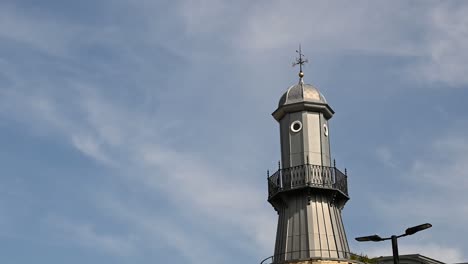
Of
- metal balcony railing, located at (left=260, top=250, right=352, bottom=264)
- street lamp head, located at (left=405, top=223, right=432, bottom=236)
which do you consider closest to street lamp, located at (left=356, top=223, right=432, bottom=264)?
street lamp head, located at (left=405, top=223, right=432, bottom=236)

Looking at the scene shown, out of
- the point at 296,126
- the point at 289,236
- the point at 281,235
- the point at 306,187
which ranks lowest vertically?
the point at 289,236

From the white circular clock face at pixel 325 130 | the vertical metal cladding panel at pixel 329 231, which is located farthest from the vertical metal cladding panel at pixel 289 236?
the white circular clock face at pixel 325 130

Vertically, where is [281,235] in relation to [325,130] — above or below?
below

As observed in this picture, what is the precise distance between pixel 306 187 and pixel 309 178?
0.69 m

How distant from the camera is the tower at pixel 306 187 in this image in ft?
159

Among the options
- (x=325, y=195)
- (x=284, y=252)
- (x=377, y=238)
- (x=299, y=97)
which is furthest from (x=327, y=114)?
(x=377, y=238)

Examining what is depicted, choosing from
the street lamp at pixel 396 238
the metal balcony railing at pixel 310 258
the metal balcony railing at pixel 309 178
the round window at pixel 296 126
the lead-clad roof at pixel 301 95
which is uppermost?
the lead-clad roof at pixel 301 95

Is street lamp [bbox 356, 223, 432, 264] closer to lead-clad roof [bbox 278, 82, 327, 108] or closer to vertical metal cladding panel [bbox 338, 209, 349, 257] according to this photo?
vertical metal cladding panel [bbox 338, 209, 349, 257]

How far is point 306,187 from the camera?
48938 millimetres

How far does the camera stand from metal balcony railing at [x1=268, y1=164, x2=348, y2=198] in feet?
162

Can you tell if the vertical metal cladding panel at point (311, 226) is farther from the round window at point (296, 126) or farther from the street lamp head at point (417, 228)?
the street lamp head at point (417, 228)

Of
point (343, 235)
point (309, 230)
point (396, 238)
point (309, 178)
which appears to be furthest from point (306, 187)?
point (396, 238)

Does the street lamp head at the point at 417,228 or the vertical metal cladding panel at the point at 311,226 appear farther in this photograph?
the vertical metal cladding panel at the point at 311,226

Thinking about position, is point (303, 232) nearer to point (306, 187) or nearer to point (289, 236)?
point (289, 236)
